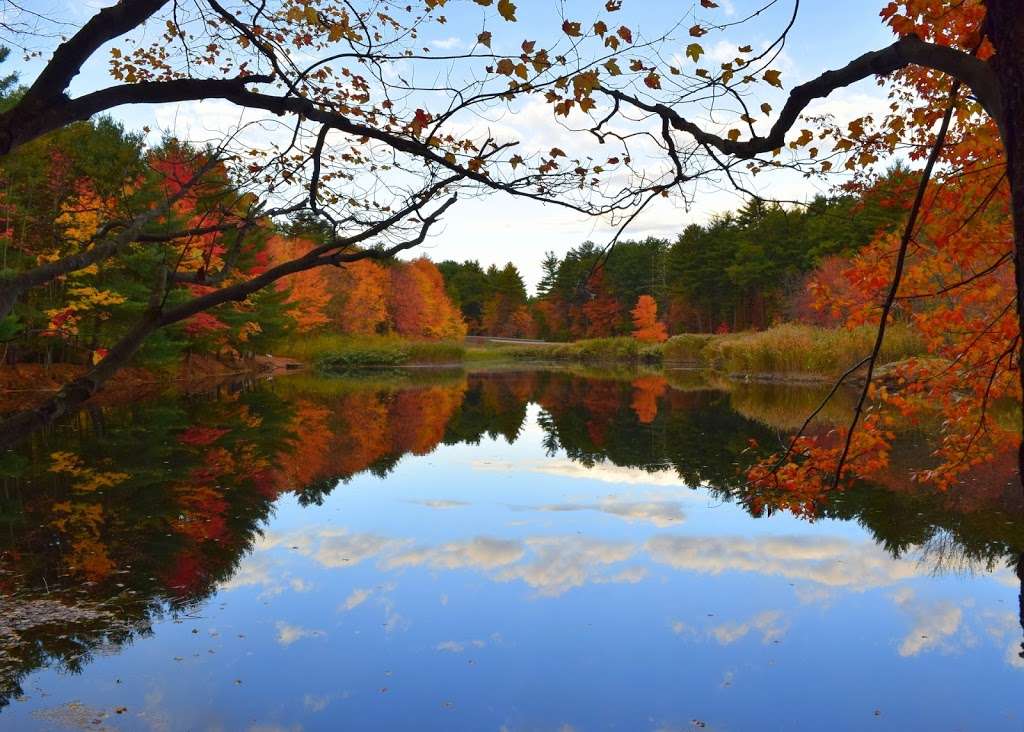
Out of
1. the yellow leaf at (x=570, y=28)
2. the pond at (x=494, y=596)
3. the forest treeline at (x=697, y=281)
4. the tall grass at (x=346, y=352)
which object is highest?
the forest treeline at (x=697, y=281)

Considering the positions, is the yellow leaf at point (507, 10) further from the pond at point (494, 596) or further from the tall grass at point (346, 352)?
the tall grass at point (346, 352)

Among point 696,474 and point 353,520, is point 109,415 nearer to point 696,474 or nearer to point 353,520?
point 353,520

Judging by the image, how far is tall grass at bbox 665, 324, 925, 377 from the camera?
2456cm

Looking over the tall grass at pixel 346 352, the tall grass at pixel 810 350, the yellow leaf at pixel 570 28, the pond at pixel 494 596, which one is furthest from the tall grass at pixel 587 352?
the yellow leaf at pixel 570 28

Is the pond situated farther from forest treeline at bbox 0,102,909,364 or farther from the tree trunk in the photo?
the tree trunk

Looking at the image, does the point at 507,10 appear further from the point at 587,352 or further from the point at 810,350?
the point at 587,352

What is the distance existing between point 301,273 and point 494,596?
4143 centimetres

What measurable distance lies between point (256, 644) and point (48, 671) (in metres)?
1.31

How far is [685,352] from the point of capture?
4359 centimetres

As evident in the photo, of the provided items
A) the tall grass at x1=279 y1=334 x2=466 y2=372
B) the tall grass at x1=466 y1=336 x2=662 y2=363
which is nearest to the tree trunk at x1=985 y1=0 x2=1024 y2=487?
the tall grass at x1=279 y1=334 x2=466 y2=372

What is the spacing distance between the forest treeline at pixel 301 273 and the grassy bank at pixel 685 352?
2377 mm

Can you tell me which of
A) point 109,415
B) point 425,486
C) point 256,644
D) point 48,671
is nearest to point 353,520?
point 425,486

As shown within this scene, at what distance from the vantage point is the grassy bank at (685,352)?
1022 inches

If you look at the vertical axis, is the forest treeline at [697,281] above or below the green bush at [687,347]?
above
